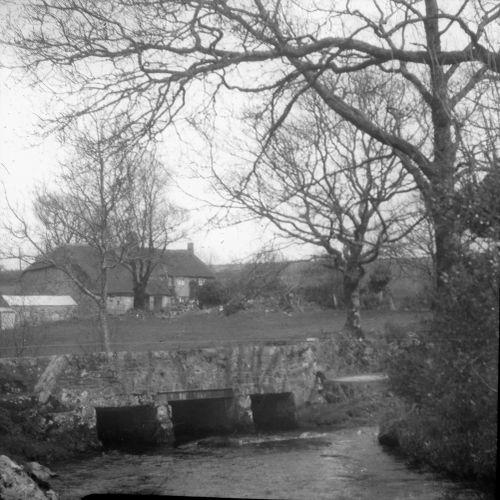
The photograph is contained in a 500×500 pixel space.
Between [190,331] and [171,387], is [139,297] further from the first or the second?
[171,387]

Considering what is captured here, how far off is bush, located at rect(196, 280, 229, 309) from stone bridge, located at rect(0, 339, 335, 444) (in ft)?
32.5

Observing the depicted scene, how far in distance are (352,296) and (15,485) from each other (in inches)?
595

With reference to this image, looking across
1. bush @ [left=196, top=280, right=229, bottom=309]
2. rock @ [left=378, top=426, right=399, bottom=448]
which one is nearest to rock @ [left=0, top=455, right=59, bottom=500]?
rock @ [left=378, top=426, right=399, bottom=448]

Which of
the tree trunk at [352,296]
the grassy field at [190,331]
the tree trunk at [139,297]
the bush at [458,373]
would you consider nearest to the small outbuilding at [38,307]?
the grassy field at [190,331]

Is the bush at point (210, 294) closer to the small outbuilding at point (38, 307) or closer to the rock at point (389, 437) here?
the small outbuilding at point (38, 307)

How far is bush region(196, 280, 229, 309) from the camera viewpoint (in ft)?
101

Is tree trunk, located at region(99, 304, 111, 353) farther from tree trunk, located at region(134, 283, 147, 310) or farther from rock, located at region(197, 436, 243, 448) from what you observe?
tree trunk, located at region(134, 283, 147, 310)

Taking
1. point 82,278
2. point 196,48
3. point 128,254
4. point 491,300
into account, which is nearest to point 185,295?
point 82,278

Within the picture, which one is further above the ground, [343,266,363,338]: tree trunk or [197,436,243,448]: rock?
[343,266,363,338]: tree trunk

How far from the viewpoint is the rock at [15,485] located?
1034 centimetres

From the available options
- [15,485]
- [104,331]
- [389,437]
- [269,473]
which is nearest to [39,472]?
[15,485]

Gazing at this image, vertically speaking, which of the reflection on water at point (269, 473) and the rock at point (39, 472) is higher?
the rock at point (39, 472)

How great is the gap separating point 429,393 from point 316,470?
17.2 ft

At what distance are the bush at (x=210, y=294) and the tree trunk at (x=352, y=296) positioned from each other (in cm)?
687
